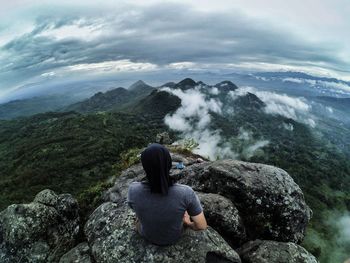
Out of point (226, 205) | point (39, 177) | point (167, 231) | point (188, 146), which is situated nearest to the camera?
point (167, 231)

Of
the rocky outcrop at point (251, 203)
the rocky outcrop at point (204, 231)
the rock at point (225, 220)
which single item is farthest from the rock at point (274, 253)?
the rocky outcrop at point (251, 203)

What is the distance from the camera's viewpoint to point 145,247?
34.1 ft

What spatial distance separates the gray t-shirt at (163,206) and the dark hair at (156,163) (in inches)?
21.4

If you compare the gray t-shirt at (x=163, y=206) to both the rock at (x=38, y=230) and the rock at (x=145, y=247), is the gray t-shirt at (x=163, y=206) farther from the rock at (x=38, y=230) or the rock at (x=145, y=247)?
the rock at (x=38, y=230)

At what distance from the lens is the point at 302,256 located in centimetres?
1165

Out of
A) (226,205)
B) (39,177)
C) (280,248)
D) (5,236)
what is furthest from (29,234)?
(39,177)

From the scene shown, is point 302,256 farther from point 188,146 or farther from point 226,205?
point 188,146

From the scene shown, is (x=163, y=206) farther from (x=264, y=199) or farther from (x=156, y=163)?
(x=264, y=199)

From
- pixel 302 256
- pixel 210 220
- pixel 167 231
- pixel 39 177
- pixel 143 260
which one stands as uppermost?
pixel 167 231

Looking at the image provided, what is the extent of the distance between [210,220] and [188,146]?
14506mm

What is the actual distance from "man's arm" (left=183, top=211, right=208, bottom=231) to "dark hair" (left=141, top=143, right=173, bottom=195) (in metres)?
1.77

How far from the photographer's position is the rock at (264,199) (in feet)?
46.0

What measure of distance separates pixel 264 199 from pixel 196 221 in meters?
5.64

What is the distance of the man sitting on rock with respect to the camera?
27.1ft
